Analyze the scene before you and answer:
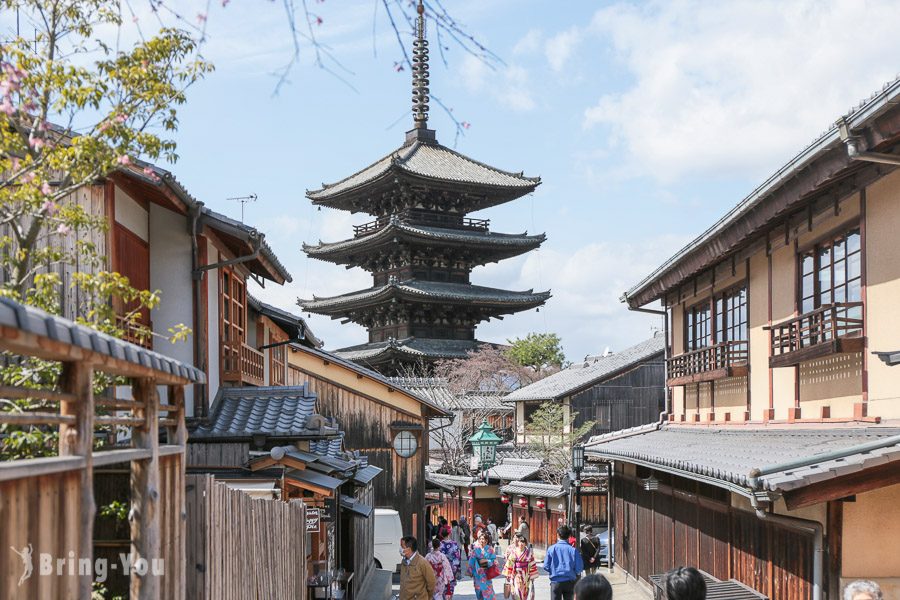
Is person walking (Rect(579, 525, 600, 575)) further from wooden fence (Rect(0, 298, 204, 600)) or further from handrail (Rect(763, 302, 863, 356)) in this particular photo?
wooden fence (Rect(0, 298, 204, 600))

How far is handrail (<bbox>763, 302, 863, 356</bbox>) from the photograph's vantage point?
402 inches

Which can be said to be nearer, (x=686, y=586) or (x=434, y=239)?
(x=686, y=586)

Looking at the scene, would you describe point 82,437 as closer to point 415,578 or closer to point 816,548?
point 816,548

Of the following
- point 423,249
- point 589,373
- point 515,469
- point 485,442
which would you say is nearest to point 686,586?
point 485,442

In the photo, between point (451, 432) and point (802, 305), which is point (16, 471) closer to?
point (802, 305)

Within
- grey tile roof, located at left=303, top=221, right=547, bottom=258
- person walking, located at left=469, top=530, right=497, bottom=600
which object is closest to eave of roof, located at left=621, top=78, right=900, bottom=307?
person walking, located at left=469, top=530, right=497, bottom=600

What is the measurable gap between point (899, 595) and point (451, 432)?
34.0 meters

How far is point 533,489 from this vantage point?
106 ft

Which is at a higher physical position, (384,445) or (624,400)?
(624,400)

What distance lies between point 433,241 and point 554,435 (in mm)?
11130

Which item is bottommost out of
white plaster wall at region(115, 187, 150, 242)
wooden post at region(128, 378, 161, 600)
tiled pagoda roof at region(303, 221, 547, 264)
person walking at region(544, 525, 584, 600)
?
person walking at region(544, 525, 584, 600)

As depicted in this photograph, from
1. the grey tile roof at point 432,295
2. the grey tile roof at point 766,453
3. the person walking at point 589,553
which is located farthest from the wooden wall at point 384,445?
the grey tile roof at point 432,295

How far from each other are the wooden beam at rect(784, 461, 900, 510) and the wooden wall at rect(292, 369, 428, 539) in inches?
691

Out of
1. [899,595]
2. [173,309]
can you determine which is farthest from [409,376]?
[899,595]
